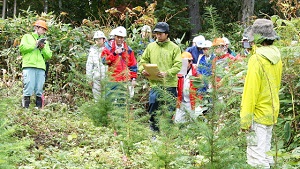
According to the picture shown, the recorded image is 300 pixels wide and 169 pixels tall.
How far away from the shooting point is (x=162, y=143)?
14.7 feet

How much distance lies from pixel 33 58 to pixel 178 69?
2.88 meters

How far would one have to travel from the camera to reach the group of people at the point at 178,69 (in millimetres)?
4648

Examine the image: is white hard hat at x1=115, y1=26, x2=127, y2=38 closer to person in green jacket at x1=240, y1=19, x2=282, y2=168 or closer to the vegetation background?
the vegetation background

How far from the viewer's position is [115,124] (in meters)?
6.57

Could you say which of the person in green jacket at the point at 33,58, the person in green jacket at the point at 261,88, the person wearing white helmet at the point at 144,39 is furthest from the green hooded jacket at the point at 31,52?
the person in green jacket at the point at 261,88

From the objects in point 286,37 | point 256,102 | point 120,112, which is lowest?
point 120,112

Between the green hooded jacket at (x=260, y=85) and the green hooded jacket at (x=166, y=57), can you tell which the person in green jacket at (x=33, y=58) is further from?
the green hooded jacket at (x=260, y=85)

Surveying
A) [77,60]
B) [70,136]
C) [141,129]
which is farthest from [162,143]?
[77,60]

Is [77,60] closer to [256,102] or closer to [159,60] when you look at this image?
[159,60]

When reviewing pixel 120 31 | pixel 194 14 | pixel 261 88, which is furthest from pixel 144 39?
pixel 194 14

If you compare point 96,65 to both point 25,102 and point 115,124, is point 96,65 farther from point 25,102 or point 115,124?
point 115,124

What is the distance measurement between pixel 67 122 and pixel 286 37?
3.80m

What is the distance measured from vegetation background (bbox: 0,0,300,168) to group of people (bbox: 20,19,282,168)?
7.6 inches

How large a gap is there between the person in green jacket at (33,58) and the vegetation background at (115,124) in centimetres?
67
